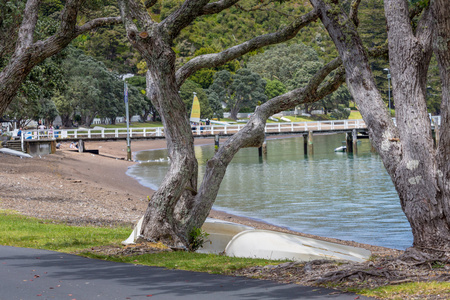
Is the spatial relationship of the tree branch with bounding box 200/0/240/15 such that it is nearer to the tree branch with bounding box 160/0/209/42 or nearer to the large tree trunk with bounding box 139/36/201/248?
the tree branch with bounding box 160/0/209/42

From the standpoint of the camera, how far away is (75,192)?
81.5 feet

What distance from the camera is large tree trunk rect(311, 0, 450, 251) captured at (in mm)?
8328

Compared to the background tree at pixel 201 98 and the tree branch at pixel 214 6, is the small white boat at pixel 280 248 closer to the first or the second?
the tree branch at pixel 214 6

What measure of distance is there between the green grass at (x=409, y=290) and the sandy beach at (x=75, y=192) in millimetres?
7318

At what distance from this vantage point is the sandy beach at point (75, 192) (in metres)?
17.4

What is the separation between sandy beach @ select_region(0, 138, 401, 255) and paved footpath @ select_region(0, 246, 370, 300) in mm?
7114

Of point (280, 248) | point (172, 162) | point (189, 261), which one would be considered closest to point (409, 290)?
point (189, 261)

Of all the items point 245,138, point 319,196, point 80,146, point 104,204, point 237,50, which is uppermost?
point 237,50

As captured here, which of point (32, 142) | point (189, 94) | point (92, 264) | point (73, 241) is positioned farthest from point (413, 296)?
point (189, 94)

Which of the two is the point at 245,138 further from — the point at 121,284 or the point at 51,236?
the point at 121,284

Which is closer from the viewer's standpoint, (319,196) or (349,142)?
(319,196)

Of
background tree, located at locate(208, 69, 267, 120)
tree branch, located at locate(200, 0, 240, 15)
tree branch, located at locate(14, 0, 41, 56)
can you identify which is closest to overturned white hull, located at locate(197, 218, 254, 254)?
tree branch, located at locate(200, 0, 240, 15)

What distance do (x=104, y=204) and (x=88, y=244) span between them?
37.8 feet

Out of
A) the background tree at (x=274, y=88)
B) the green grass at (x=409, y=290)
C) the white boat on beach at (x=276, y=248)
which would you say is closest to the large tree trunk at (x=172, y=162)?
the white boat on beach at (x=276, y=248)
